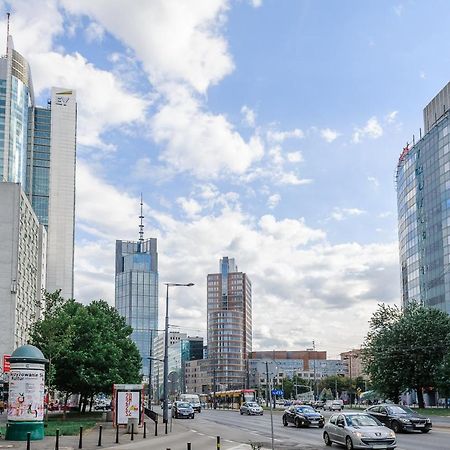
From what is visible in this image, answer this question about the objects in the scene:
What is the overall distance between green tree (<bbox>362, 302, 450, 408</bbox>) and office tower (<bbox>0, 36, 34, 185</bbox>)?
369 ft

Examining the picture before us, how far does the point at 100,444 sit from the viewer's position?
2645cm

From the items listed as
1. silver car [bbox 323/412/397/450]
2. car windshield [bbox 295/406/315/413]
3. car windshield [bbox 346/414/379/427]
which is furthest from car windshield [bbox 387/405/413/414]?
car windshield [bbox 346/414/379/427]

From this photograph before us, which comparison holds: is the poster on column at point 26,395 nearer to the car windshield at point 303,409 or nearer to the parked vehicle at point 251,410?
the car windshield at point 303,409

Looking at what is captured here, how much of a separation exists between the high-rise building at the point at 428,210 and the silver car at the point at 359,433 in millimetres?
87595

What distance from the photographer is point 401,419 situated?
34.1 metres

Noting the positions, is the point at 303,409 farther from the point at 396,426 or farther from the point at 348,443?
the point at 348,443

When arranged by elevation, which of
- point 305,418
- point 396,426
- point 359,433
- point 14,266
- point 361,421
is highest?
point 14,266

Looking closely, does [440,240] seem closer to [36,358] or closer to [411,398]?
[411,398]

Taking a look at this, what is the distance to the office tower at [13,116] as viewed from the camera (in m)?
161

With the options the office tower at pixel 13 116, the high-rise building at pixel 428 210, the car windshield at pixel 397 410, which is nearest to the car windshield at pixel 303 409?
the car windshield at pixel 397 410

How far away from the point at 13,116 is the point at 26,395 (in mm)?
146740

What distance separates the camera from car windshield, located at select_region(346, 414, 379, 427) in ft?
81.3

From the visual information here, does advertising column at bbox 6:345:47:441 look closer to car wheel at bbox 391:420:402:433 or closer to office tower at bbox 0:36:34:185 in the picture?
car wheel at bbox 391:420:402:433

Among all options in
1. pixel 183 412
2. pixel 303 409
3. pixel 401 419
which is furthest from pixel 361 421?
pixel 183 412
